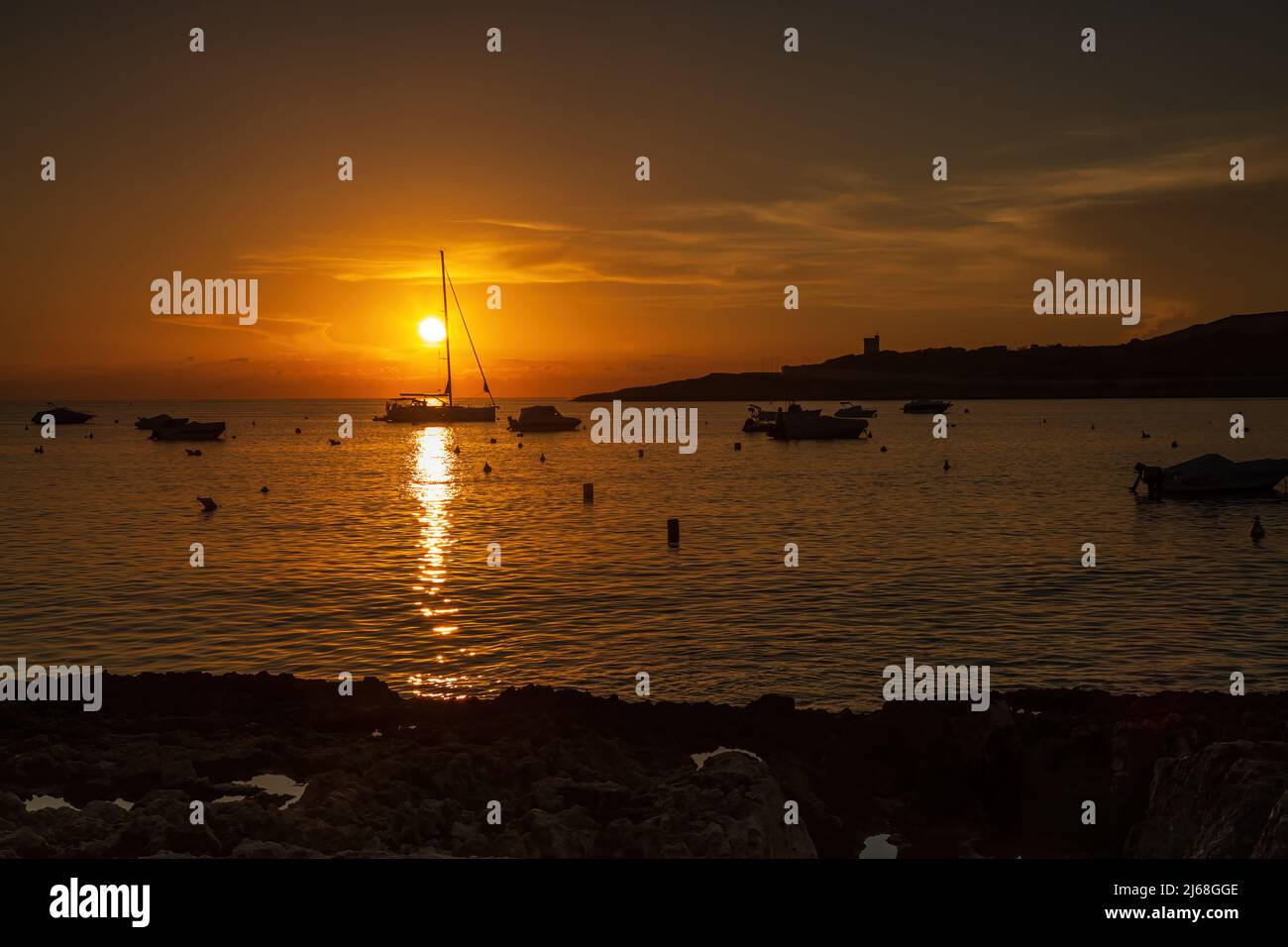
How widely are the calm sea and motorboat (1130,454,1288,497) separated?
3.71ft

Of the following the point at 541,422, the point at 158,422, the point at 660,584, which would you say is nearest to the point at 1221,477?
the point at 660,584

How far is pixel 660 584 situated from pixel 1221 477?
40.4 metres

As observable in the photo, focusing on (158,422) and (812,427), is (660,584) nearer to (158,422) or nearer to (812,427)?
(812,427)

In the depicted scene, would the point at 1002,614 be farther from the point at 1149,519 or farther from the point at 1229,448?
the point at 1229,448

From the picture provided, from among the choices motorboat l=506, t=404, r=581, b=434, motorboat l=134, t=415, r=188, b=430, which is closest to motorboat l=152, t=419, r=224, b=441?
motorboat l=134, t=415, r=188, b=430

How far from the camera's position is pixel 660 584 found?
32.5 meters

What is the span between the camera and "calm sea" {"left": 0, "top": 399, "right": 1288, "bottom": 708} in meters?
22.3

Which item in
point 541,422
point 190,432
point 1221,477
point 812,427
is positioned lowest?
point 1221,477

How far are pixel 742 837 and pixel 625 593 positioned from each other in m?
20.5

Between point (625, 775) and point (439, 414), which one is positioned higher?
point (439, 414)

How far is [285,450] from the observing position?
131 meters
